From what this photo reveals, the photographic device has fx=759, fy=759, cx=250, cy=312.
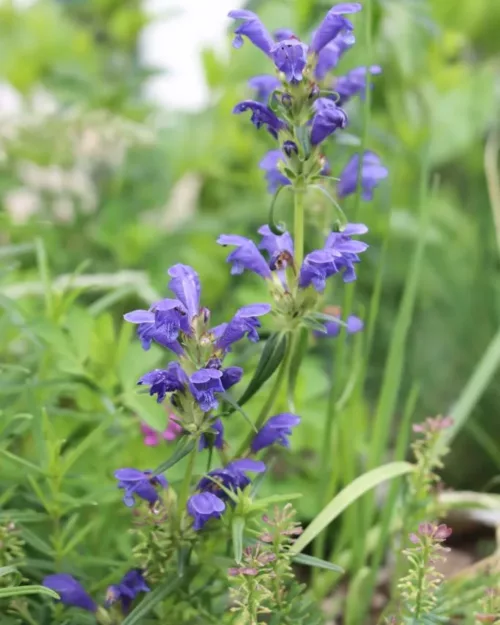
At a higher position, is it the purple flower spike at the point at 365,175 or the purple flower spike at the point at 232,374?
the purple flower spike at the point at 365,175

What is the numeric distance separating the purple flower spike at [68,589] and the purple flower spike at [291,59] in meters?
0.40

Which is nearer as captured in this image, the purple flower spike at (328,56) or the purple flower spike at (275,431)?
the purple flower spike at (275,431)

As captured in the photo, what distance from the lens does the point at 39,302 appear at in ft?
3.13

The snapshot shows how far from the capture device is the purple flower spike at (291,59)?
53cm

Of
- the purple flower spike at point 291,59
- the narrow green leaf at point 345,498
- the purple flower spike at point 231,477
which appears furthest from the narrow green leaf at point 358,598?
the purple flower spike at point 291,59

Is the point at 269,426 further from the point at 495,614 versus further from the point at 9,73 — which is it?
the point at 9,73

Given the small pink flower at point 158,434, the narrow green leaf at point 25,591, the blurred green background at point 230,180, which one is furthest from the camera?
the blurred green background at point 230,180

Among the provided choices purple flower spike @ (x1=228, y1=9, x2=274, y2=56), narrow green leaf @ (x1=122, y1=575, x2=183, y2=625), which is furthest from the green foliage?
purple flower spike @ (x1=228, y1=9, x2=274, y2=56)

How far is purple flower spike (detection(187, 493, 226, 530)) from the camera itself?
0.50 metres

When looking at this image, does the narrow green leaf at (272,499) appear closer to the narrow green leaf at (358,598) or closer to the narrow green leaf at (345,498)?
the narrow green leaf at (345,498)

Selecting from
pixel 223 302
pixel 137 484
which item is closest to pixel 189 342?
pixel 137 484

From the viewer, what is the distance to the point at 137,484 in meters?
0.53

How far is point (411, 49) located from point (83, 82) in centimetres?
53

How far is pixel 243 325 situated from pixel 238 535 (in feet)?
0.45
